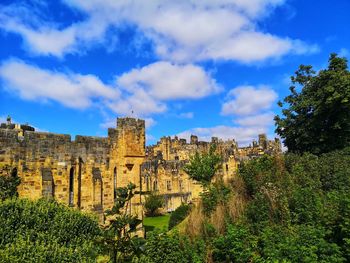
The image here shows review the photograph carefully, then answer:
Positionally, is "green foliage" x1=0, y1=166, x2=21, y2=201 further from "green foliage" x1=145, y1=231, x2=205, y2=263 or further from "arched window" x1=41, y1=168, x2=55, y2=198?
"green foliage" x1=145, y1=231, x2=205, y2=263

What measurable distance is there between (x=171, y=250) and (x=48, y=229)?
439 cm

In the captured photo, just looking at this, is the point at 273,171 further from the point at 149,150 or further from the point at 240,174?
the point at 149,150

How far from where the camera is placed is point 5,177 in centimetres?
1562

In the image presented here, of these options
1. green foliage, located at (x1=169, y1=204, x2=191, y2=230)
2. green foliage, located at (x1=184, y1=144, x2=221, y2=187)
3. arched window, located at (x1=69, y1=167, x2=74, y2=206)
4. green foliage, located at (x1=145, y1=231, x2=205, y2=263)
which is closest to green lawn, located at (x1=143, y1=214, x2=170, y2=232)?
green foliage, located at (x1=169, y1=204, x2=191, y2=230)

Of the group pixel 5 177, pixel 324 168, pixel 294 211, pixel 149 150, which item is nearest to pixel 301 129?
pixel 324 168

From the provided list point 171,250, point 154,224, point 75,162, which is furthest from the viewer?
point 154,224

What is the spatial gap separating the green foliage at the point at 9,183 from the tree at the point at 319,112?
2194 cm

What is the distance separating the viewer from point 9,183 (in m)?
15.6

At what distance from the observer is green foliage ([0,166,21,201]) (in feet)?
49.8

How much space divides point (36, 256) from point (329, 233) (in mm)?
8840

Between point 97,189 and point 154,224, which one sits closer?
point 97,189

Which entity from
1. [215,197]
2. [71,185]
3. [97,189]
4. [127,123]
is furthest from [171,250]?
[127,123]

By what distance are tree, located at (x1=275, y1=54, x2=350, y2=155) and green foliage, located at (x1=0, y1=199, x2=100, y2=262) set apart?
804 inches

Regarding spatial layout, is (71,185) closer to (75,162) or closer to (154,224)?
(75,162)
